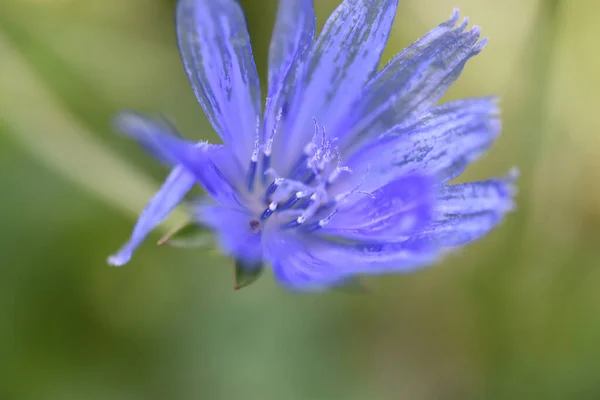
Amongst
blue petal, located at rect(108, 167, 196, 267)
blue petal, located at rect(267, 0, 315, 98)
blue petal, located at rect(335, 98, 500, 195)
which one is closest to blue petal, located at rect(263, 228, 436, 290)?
blue petal, located at rect(335, 98, 500, 195)

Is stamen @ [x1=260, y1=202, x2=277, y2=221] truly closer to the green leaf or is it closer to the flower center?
the flower center

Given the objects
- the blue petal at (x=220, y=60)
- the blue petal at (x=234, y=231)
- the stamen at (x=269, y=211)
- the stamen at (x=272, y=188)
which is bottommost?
the blue petal at (x=234, y=231)

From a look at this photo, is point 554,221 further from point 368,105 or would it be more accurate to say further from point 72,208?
point 72,208

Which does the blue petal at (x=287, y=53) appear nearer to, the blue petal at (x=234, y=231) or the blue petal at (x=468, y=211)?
the blue petal at (x=234, y=231)

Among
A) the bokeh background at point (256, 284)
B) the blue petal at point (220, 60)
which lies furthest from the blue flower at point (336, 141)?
the bokeh background at point (256, 284)

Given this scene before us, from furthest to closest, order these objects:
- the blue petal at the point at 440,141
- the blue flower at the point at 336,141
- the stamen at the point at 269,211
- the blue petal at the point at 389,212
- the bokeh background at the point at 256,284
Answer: the bokeh background at the point at 256,284 → the stamen at the point at 269,211 → the blue petal at the point at 440,141 → the blue flower at the point at 336,141 → the blue petal at the point at 389,212

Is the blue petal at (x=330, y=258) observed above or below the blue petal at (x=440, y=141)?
below

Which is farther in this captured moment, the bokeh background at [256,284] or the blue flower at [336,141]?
the bokeh background at [256,284]

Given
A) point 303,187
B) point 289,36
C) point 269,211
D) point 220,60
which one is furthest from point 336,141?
point 220,60
